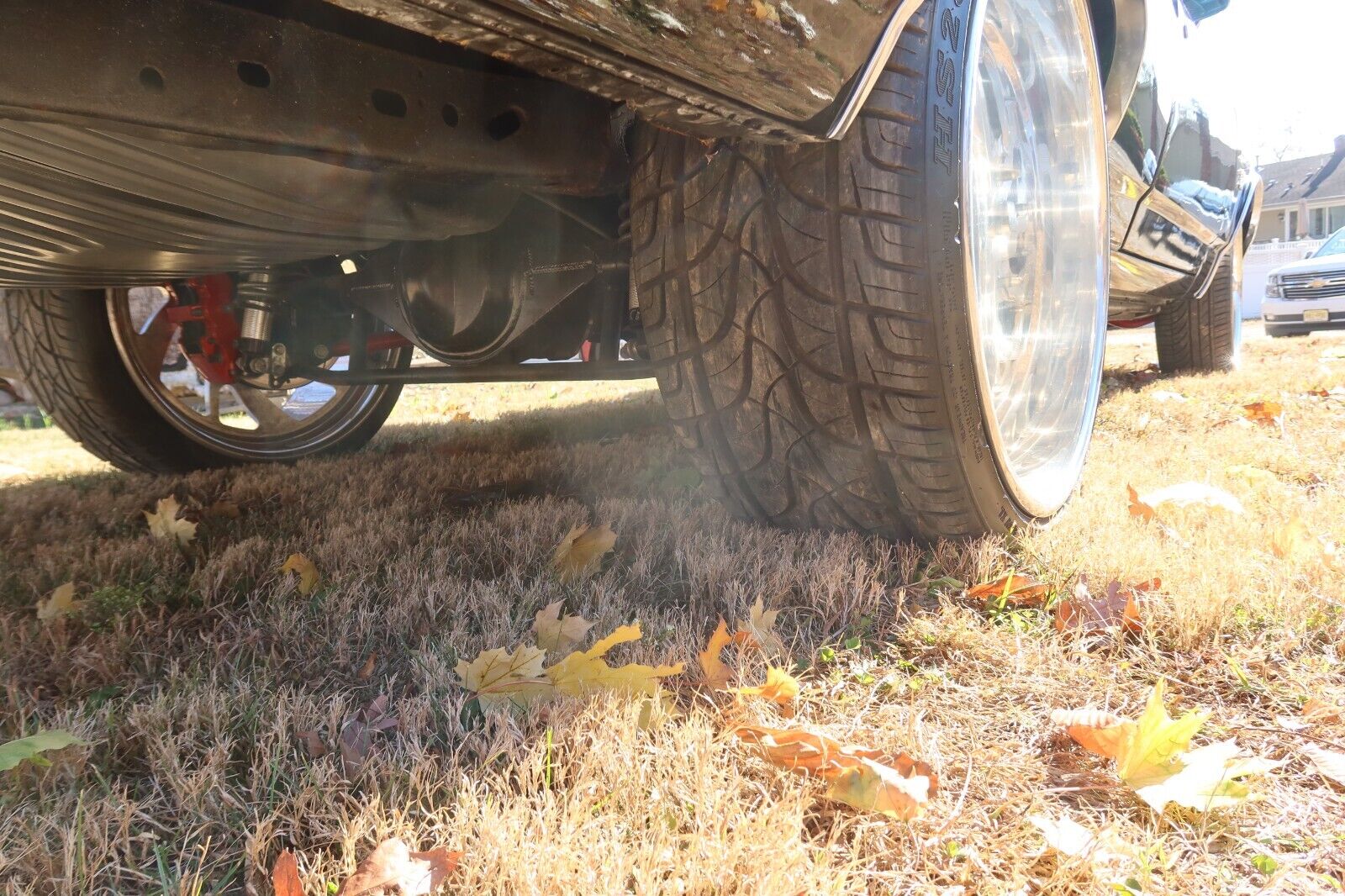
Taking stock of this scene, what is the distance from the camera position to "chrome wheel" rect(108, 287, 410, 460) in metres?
2.52

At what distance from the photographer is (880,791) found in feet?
2.50

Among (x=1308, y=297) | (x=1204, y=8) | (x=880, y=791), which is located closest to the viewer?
(x=880, y=791)

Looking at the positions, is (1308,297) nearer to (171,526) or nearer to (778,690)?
(778,690)

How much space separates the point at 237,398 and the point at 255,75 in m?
Result: 2.30

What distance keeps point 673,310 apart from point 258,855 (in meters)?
1.01

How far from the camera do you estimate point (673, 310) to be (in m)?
1.43

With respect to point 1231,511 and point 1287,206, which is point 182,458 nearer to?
point 1231,511

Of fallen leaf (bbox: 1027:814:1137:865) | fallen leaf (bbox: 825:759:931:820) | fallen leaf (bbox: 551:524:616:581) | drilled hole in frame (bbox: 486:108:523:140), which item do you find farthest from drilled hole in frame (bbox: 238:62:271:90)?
fallen leaf (bbox: 1027:814:1137:865)

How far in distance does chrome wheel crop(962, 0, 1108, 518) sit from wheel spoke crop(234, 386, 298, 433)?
2.49 m

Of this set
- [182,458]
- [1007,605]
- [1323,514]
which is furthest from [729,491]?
[182,458]

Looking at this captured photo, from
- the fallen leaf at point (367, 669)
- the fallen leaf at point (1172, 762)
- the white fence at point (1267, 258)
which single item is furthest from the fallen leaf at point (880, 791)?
the white fence at point (1267, 258)

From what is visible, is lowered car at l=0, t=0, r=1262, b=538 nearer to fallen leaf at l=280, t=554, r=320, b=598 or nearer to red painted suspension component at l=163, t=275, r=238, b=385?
red painted suspension component at l=163, t=275, r=238, b=385

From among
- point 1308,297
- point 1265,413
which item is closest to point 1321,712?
point 1265,413

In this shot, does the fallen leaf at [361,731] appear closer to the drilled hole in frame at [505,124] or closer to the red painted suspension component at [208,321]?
the drilled hole in frame at [505,124]
